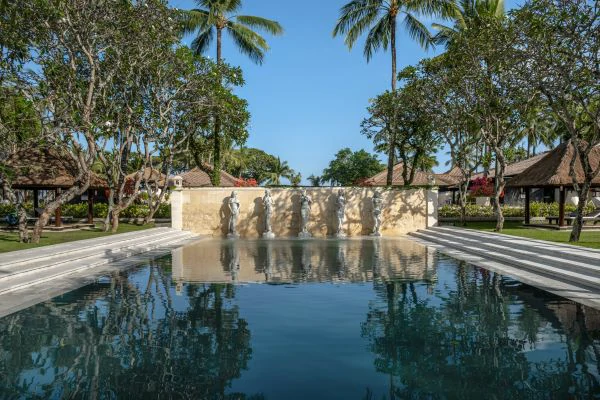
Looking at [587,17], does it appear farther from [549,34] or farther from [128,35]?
[128,35]

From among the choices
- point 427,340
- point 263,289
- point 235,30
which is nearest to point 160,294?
point 263,289

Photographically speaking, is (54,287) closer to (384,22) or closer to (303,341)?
(303,341)

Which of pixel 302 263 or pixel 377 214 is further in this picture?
pixel 377 214

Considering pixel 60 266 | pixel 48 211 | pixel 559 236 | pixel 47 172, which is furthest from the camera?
pixel 47 172

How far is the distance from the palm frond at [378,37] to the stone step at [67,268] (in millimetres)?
16669

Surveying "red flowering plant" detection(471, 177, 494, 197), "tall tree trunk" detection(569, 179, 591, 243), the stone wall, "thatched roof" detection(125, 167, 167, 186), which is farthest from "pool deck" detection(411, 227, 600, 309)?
"red flowering plant" detection(471, 177, 494, 197)

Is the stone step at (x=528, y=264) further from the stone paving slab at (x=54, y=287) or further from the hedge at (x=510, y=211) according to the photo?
the hedge at (x=510, y=211)

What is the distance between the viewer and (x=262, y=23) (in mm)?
26844

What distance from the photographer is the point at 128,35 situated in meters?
18.8

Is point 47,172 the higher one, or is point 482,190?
point 47,172

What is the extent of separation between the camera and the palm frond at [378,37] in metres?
26.8

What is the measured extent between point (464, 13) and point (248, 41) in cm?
1218

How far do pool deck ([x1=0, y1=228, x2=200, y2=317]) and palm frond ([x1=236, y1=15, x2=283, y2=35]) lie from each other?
14.9 metres

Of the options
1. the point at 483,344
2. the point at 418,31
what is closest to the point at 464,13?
the point at 418,31
